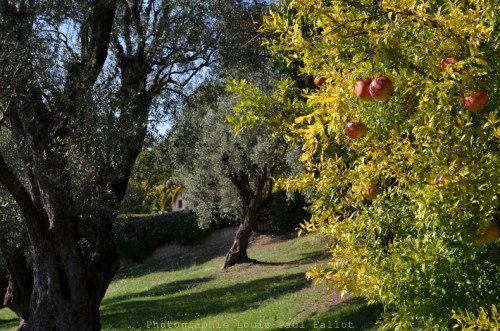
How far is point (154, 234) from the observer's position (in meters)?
35.7

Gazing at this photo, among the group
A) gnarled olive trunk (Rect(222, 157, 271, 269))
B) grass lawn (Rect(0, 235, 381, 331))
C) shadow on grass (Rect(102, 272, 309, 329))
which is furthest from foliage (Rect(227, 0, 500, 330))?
gnarled olive trunk (Rect(222, 157, 271, 269))

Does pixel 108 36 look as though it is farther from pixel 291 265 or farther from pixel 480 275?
pixel 291 265

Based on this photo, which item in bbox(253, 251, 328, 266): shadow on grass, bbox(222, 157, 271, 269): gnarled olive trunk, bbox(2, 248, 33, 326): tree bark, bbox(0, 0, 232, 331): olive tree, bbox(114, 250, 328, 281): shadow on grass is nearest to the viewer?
bbox(0, 0, 232, 331): olive tree

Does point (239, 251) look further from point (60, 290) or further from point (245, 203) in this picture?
point (60, 290)

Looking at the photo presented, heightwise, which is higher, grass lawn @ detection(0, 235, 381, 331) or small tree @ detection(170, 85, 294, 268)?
small tree @ detection(170, 85, 294, 268)

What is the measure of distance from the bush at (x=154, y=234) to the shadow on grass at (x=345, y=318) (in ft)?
74.2

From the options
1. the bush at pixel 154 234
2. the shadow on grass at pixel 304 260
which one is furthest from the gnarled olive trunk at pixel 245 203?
the bush at pixel 154 234

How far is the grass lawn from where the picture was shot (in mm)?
12555

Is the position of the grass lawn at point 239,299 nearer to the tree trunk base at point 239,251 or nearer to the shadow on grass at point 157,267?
the shadow on grass at point 157,267

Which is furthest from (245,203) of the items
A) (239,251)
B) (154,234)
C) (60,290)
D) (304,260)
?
(60,290)

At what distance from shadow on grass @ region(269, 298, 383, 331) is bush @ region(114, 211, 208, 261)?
2260cm

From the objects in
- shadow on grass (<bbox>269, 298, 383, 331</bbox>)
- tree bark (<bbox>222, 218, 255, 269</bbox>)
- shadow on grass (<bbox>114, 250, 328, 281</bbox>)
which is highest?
tree bark (<bbox>222, 218, 255, 269</bbox>)

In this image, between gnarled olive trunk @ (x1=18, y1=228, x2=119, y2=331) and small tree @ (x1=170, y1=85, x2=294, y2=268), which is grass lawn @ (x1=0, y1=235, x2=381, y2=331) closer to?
small tree @ (x1=170, y1=85, x2=294, y2=268)

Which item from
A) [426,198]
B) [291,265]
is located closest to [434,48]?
[426,198]
